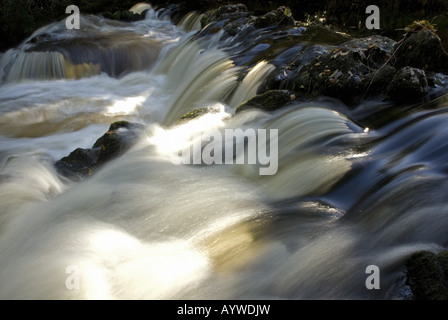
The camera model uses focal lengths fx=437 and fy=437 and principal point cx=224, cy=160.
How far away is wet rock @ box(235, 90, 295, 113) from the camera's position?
221 inches

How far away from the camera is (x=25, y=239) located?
12.3ft

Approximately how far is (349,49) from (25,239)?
4.49 metres

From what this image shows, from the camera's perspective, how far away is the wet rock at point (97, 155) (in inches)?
205

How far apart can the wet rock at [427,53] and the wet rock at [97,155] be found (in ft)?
11.8

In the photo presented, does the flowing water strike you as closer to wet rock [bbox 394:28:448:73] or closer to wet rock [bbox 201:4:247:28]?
wet rock [bbox 394:28:448:73]

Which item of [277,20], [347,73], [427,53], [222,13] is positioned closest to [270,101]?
[347,73]

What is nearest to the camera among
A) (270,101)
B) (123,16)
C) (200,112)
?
(270,101)

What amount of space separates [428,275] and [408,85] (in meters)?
3.28

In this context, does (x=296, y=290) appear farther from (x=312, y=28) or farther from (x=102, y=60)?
(x=102, y=60)

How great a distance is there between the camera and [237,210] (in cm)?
374

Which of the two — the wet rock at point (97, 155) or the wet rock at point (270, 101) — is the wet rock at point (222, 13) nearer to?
the wet rock at point (270, 101)

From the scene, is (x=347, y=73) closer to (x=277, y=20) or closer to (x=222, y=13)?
(x=277, y=20)

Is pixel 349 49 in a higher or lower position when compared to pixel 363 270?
higher
